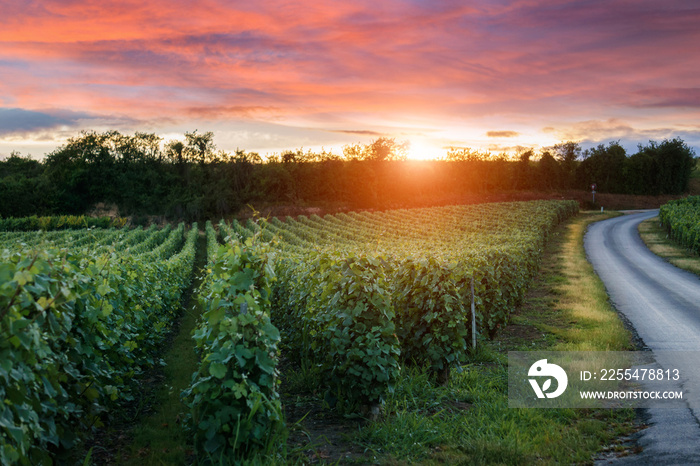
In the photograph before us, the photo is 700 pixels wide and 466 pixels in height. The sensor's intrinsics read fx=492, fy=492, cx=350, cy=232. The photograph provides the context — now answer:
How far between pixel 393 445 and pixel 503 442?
1343 millimetres

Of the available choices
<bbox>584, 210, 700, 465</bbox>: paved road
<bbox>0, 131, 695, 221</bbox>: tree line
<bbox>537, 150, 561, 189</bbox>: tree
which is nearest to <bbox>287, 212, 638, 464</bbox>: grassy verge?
<bbox>584, 210, 700, 465</bbox>: paved road

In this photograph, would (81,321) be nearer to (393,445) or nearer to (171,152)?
(393,445)

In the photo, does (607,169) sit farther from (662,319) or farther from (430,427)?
(430,427)

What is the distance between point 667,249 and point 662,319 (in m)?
21.8

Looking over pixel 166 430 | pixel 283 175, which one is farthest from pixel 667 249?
pixel 283 175

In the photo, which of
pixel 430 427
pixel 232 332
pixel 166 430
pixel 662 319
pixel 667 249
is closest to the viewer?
pixel 232 332

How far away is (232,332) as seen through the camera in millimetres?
5141

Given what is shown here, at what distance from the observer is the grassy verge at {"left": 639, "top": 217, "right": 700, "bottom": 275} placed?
25.0 metres

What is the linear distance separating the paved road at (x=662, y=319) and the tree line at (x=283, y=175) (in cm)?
5875

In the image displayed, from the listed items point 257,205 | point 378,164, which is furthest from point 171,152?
point 378,164

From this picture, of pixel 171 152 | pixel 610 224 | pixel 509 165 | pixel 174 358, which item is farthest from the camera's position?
pixel 509 165

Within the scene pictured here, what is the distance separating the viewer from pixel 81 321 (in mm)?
5980

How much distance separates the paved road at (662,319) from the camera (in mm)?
6055

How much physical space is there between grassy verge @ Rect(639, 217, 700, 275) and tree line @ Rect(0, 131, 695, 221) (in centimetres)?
4414
